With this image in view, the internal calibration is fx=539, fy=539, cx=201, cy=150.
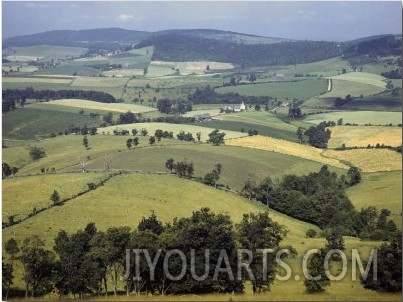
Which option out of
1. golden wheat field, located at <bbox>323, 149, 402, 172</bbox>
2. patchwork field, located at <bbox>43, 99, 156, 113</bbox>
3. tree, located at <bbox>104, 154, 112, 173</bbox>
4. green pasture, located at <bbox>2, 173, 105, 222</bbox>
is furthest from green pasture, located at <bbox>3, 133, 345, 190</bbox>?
patchwork field, located at <bbox>43, 99, 156, 113</bbox>

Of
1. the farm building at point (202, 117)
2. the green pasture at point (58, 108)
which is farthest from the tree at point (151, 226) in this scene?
the green pasture at point (58, 108)

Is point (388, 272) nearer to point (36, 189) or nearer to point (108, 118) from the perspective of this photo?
point (36, 189)

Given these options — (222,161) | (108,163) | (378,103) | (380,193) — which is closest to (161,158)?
(108,163)

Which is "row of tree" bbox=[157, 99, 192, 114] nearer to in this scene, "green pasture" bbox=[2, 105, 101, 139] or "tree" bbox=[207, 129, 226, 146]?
"green pasture" bbox=[2, 105, 101, 139]

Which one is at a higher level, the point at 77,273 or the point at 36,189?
the point at 77,273

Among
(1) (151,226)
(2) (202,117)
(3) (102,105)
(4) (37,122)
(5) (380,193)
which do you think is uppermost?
(1) (151,226)

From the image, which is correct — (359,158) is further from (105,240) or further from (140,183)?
(105,240)

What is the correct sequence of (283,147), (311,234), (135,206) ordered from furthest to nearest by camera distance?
(283,147) → (311,234) → (135,206)

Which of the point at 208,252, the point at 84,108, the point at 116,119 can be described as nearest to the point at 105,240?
the point at 208,252

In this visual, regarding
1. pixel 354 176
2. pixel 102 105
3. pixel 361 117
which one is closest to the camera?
pixel 354 176
